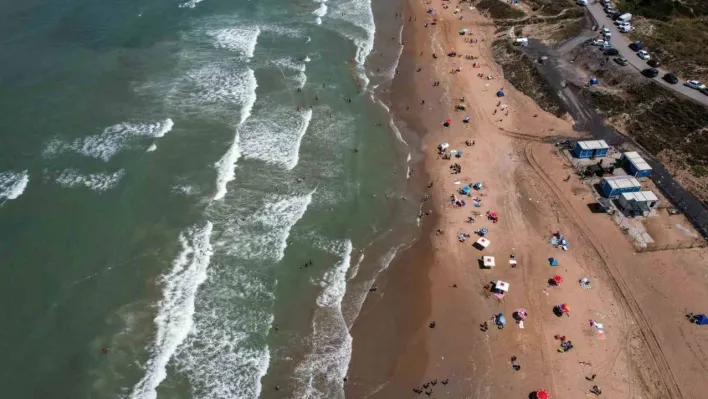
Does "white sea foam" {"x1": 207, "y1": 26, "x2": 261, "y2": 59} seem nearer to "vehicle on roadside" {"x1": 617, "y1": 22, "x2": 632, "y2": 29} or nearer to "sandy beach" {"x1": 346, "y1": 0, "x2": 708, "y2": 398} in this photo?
"sandy beach" {"x1": 346, "y1": 0, "x2": 708, "y2": 398}

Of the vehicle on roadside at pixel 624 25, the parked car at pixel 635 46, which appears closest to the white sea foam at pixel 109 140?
the parked car at pixel 635 46

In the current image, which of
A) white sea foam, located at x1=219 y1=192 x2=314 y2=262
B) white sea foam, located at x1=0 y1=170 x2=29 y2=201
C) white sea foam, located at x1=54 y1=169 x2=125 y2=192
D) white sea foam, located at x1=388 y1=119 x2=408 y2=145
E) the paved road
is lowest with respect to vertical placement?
white sea foam, located at x1=219 y1=192 x2=314 y2=262

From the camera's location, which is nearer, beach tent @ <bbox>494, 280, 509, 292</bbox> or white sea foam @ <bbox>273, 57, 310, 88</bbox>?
beach tent @ <bbox>494, 280, 509, 292</bbox>

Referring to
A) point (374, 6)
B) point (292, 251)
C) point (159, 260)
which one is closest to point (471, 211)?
point (292, 251)

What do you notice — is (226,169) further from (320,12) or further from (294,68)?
(320,12)

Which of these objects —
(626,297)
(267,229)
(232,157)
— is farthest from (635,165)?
(232,157)

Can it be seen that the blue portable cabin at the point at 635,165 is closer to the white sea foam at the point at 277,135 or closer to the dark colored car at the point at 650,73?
the dark colored car at the point at 650,73

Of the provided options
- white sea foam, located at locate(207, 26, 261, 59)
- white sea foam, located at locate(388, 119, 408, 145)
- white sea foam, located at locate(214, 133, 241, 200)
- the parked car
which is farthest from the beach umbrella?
the parked car
